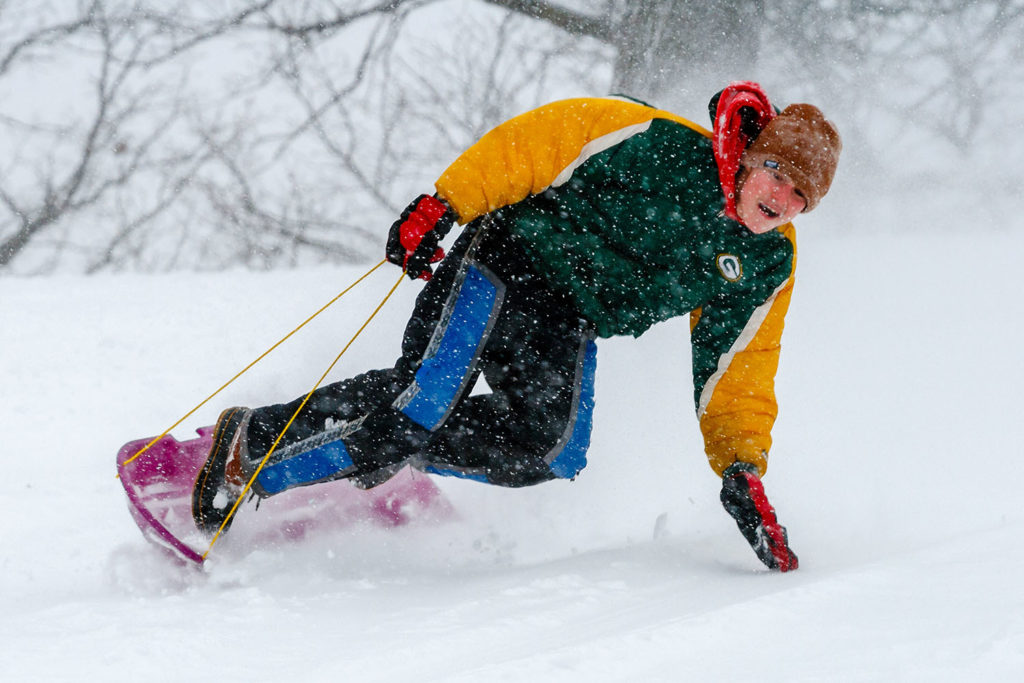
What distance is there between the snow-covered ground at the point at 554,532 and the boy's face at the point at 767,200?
657 millimetres

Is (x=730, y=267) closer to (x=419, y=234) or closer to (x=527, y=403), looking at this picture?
(x=527, y=403)

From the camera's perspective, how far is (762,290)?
1.94m

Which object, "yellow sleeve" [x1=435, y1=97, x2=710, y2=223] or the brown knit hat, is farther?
"yellow sleeve" [x1=435, y1=97, x2=710, y2=223]

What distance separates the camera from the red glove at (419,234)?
68.5 inches

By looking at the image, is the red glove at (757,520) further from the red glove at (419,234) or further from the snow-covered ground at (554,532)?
the red glove at (419,234)

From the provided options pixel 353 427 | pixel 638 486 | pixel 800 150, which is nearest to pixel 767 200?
pixel 800 150

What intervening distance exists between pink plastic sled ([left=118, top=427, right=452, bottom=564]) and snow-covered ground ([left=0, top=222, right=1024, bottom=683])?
6 centimetres

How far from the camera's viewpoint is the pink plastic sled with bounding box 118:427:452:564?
194cm

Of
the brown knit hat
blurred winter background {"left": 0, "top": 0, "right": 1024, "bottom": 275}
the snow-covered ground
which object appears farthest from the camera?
blurred winter background {"left": 0, "top": 0, "right": 1024, "bottom": 275}

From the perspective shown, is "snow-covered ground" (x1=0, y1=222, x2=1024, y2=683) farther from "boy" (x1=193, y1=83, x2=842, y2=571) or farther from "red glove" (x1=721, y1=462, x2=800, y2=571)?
"boy" (x1=193, y1=83, x2=842, y2=571)

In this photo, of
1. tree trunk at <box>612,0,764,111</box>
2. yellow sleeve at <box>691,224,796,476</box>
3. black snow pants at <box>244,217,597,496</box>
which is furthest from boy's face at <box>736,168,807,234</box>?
tree trunk at <box>612,0,764,111</box>

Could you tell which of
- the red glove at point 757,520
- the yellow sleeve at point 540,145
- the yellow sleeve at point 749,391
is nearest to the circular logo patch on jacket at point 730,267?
the yellow sleeve at point 749,391

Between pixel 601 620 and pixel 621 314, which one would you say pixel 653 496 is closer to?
pixel 621 314

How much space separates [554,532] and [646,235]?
35.9 inches
